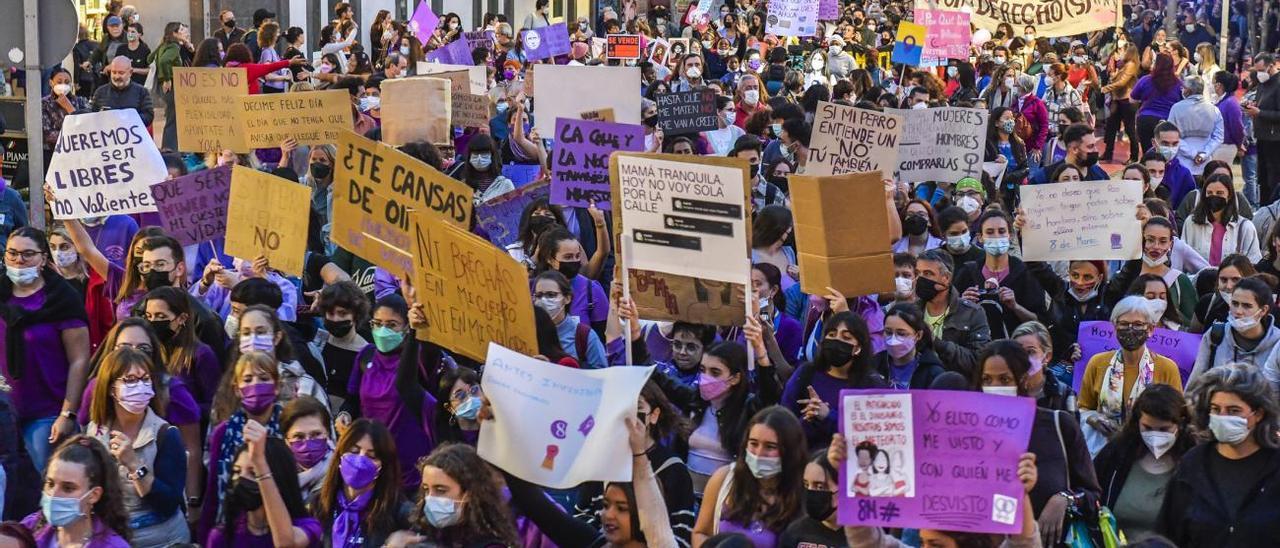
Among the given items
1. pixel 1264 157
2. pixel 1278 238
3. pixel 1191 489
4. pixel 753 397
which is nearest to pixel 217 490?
pixel 753 397

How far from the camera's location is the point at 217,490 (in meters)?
6.60

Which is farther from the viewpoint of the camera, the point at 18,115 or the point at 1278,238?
the point at 18,115

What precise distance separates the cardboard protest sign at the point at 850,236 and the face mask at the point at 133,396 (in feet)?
9.55

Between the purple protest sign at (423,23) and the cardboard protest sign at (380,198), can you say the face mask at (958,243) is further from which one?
the purple protest sign at (423,23)

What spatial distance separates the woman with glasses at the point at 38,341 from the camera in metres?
8.00

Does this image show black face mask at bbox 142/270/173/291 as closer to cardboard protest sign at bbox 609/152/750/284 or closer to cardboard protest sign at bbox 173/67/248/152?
cardboard protest sign at bbox 609/152/750/284

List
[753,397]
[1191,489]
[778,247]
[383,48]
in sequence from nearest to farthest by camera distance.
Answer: [1191,489] < [753,397] < [778,247] < [383,48]

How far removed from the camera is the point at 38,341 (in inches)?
316

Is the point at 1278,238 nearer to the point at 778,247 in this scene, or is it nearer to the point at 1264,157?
the point at 778,247

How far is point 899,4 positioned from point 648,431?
121ft

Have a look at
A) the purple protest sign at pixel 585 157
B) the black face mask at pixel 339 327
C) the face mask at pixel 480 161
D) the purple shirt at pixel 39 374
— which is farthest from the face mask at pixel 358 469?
the face mask at pixel 480 161

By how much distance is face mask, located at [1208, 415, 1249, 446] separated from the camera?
A: 252 inches

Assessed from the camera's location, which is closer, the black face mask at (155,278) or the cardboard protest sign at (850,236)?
the cardboard protest sign at (850,236)

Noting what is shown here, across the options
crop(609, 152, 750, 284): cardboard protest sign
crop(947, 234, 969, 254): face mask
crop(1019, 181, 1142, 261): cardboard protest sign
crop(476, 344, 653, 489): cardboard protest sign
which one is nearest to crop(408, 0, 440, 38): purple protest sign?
crop(1019, 181, 1142, 261): cardboard protest sign
